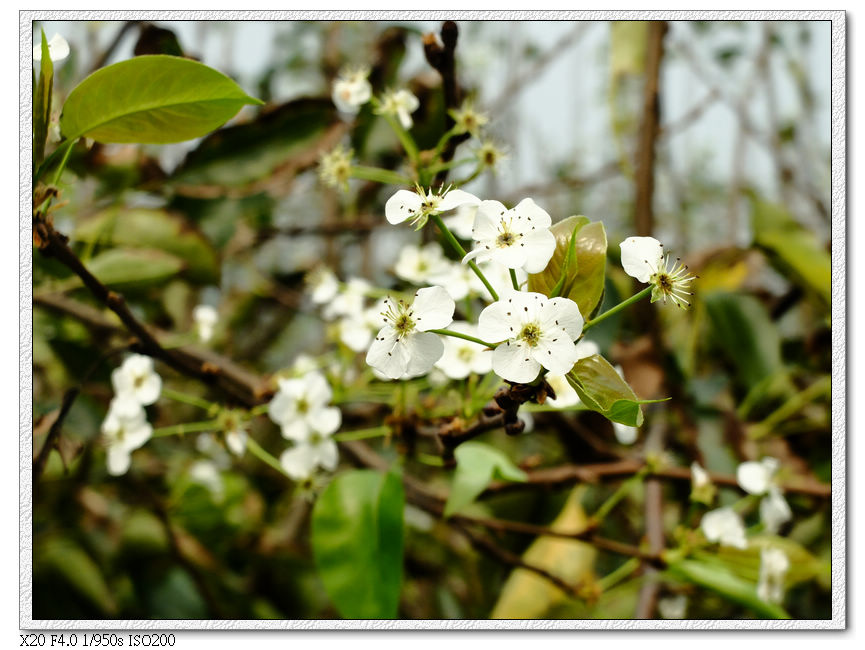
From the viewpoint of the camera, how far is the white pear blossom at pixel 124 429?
2.18 ft

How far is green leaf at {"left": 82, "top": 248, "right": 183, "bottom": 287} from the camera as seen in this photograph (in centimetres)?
79

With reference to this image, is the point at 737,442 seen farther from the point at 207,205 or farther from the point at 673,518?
the point at 207,205

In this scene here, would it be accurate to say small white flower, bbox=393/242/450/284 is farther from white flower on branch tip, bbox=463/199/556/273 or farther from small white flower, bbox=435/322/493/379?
white flower on branch tip, bbox=463/199/556/273

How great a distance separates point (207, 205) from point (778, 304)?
0.86 metres

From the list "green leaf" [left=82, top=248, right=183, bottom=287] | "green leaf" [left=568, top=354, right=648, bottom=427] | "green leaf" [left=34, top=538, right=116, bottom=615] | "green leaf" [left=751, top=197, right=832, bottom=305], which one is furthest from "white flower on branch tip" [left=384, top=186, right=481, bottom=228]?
"green leaf" [left=34, top=538, right=116, bottom=615]

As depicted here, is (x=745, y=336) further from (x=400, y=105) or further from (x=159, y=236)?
(x=159, y=236)

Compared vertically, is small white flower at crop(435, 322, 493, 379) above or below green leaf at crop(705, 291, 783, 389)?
below

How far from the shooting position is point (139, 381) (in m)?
0.69

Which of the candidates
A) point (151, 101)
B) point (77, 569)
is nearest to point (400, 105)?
point (151, 101)

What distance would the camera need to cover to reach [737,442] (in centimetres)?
98

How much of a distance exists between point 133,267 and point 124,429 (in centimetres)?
20

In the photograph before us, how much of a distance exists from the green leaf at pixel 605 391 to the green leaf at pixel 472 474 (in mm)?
179

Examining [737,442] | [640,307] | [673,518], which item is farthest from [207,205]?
[673,518]

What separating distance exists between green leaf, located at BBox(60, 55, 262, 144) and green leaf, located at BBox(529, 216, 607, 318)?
23cm
